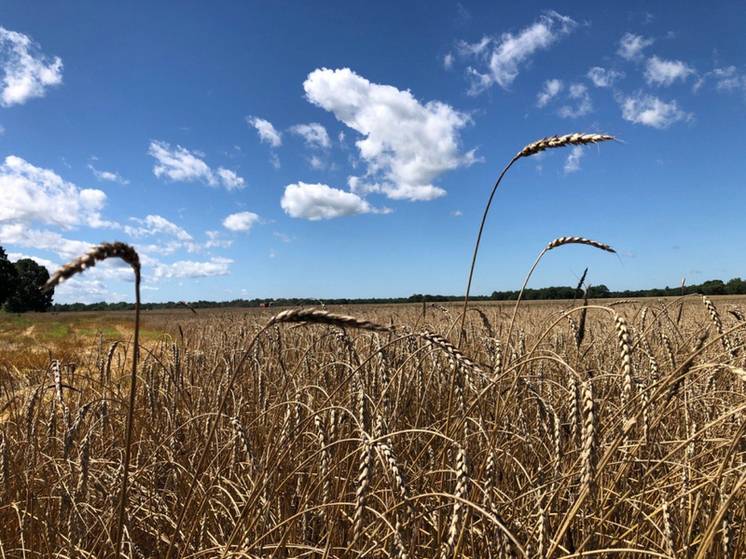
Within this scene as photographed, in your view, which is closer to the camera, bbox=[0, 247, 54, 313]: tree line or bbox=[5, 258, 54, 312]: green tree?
bbox=[0, 247, 54, 313]: tree line

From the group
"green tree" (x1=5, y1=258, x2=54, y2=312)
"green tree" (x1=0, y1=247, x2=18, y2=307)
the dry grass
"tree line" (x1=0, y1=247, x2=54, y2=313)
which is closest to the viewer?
the dry grass

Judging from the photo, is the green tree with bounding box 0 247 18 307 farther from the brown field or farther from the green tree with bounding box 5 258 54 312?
the brown field

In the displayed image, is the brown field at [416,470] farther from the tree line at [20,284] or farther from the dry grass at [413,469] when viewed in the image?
the tree line at [20,284]

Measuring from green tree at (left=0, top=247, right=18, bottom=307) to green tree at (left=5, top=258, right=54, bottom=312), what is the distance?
1.44 m

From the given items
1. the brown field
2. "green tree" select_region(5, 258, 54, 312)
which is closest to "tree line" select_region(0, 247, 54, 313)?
"green tree" select_region(5, 258, 54, 312)

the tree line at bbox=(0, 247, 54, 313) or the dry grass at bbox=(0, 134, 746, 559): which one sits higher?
the tree line at bbox=(0, 247, 54, 313)

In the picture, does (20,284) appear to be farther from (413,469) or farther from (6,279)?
(413,469)

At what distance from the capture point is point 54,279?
750 millimetres

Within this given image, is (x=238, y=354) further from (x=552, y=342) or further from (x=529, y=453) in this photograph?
(x=552, y=342)

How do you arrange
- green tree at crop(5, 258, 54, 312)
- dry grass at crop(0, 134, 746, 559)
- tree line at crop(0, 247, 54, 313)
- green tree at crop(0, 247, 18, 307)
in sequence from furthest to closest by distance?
green tree at crop(5, 258, 54, 312)
tree line at crop(0, 247, 54, 313)
green tree at crop(0, 247, 18, 307)
dry grass at crop(0, 134, 746, 559)

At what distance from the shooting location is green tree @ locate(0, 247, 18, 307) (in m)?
63.2

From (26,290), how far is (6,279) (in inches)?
404

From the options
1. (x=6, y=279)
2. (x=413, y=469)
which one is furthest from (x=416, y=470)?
(x=6, y=279)

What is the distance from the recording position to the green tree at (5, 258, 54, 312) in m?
72.8
